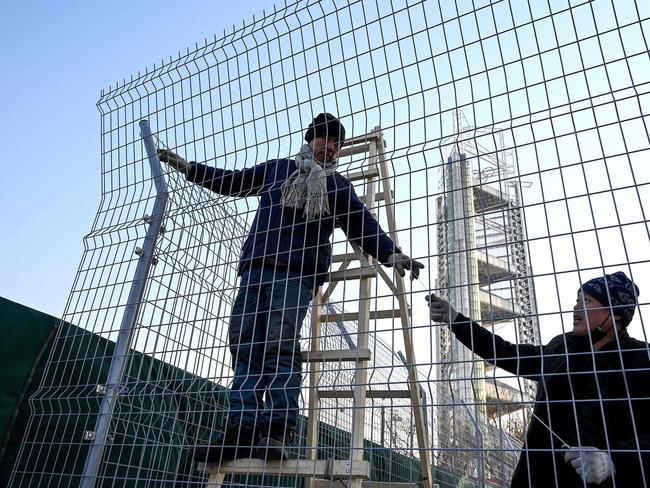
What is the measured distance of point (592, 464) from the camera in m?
1.68

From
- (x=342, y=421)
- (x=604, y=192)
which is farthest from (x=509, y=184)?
(x=342, y=421)

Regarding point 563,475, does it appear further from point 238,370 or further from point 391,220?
point 391,220

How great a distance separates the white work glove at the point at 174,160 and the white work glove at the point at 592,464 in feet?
7.83

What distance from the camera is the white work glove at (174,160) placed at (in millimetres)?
3160

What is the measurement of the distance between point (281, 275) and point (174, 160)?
1004 millimetres

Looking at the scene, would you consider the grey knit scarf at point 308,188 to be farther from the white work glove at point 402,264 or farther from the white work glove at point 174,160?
the white work glove at point 174,160

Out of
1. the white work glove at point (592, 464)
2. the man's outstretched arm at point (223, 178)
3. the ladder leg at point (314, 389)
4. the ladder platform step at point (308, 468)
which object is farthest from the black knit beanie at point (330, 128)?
the white work glove at point (592, 464)

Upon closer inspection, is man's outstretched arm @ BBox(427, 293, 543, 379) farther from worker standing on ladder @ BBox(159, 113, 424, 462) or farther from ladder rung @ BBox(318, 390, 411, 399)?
ladder rung @ BBox(318, 390, 411, 399)

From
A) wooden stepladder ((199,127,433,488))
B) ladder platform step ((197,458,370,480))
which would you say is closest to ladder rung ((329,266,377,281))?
wooden stepladder ((199,127,433,488))

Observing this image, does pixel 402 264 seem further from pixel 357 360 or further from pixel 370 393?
pixel 370 393

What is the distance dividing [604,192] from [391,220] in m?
1.81

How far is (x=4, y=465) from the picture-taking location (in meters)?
2.67

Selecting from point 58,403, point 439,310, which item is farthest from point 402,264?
point 58,403

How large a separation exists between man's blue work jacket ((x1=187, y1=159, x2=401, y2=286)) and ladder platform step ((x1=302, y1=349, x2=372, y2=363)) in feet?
1.18
